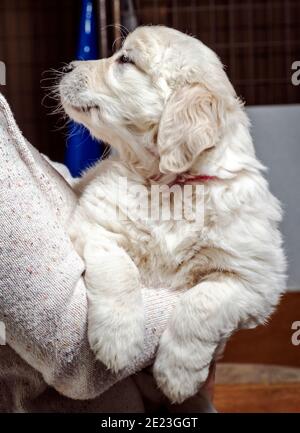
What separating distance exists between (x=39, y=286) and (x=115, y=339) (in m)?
0.15

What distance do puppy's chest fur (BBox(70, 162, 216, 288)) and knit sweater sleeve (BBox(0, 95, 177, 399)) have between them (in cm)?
14

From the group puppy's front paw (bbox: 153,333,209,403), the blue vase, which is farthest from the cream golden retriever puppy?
the blue vase

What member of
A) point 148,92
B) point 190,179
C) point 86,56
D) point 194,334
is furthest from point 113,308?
point 86,56

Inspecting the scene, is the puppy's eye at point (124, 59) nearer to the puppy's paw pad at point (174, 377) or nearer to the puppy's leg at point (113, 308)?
the puppy's leg at point (113, 308)

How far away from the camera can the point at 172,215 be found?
147 centimetres

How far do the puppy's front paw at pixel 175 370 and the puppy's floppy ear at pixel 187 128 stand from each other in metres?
0.32

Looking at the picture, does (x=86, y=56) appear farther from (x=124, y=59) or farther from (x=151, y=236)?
(x=151, y=236)

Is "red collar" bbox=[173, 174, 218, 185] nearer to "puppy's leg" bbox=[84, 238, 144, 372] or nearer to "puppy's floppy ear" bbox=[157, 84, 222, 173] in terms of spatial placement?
"puppy's floppy ear" bbox=[157, 84, 222, 173]

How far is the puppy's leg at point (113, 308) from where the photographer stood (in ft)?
4.18

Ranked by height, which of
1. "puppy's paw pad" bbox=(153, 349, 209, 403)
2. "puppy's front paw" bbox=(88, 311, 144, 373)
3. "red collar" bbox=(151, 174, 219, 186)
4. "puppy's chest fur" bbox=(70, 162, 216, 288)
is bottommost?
"puppy's paw pad" bbox=(153, 349, 209, 403)

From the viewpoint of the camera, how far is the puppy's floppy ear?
4.73ft

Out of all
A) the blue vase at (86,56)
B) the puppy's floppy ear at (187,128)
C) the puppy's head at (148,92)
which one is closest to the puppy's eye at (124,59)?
the puppy's head at (148,92)

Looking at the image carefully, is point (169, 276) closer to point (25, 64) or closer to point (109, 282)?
point (109, 282)
